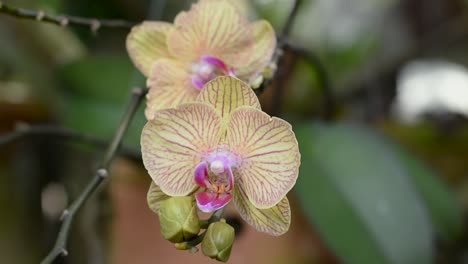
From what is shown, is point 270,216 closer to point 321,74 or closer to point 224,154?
point 224,154

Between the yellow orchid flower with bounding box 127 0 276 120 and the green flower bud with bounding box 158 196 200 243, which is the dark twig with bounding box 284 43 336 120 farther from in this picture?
the green flower bud with bounding box 158 196 200 243

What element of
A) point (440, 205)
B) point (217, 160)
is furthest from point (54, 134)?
point (440, 205)

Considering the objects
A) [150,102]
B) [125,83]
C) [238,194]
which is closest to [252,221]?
[238,194]

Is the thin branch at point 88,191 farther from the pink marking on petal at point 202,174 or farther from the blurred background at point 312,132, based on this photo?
the blurred background at point 312,132

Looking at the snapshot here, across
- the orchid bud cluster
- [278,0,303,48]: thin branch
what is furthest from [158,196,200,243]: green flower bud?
[278,0,303,48]: thin branch

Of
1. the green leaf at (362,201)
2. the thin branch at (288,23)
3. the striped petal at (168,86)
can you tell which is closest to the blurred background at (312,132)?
the green leaf at (362,201)

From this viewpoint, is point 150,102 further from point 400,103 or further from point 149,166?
point 400,103
